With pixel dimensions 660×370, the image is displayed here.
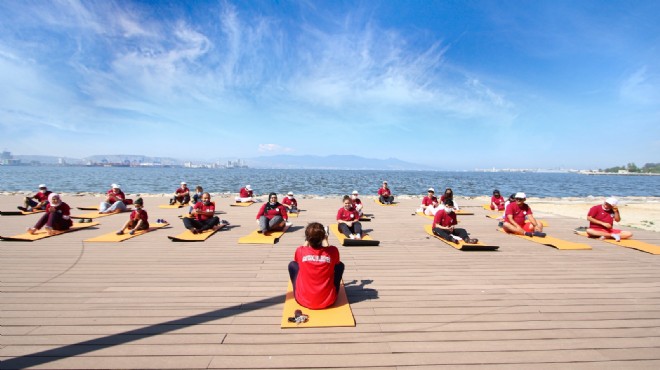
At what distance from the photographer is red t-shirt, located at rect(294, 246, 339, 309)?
12.8 feet

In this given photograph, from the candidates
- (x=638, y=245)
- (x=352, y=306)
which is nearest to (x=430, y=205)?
(x=638, y=245)

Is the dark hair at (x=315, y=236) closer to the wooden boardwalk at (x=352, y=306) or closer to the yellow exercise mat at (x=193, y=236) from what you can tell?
the wooden boardwalk at (x=352, y=306)

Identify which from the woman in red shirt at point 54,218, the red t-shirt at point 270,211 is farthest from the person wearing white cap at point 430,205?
the woman in red shirt at point 54,218

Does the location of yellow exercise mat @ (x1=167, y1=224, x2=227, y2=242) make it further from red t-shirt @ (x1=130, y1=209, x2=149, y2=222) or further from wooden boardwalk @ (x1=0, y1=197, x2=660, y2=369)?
red t-shirt @ (x1=130, y1=209, x2=149, y2=222)

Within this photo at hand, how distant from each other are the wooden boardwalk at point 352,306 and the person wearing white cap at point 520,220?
66.7 inches

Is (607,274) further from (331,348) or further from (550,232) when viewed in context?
(331,348)

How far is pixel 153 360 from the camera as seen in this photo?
2918 millimetres

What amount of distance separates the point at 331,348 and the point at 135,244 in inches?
261

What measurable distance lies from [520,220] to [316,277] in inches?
318

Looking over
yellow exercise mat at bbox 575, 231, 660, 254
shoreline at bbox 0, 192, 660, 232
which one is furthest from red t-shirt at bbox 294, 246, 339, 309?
shoreline at bbox 0, 192, 660, 232

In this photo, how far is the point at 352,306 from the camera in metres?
4.15

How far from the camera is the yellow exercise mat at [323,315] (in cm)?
353

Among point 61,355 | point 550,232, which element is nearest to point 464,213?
point 550,232

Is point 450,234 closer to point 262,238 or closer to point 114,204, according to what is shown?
point 262,238
